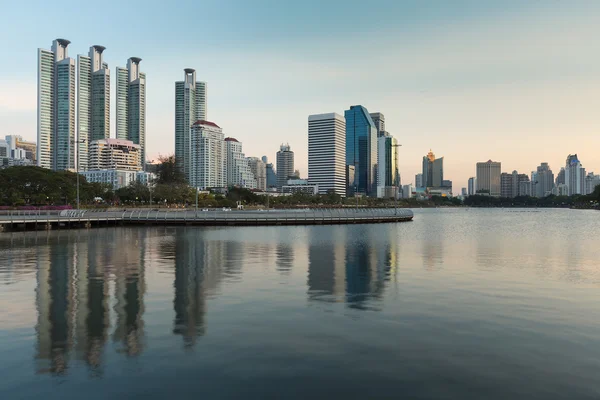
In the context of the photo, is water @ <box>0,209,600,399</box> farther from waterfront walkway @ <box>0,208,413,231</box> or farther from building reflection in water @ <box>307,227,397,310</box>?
waterfront walkway @ <box>0,208,413,231</box>

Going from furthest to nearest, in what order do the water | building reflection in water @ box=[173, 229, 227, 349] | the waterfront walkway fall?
the waterfront walkway
building reflection in water @ box=[173, 229, 227, 349]
the water

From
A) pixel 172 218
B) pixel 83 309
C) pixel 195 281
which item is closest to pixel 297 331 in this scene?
pixel 83 309

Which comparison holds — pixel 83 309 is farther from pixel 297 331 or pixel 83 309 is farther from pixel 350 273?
pixel 350 273

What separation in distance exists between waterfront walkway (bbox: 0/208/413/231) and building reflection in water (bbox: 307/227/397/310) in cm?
4391

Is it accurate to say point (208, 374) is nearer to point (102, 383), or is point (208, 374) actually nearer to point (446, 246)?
point (102, 383)

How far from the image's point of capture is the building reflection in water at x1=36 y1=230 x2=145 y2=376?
43.9ft

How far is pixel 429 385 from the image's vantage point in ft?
37.1

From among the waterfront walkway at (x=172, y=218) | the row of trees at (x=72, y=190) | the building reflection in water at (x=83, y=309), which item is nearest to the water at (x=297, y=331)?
the building reflection in water at (x=83, y=309)

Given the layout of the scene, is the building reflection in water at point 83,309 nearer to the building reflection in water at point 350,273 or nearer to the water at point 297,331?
the water at point 297,331

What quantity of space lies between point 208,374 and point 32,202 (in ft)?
383

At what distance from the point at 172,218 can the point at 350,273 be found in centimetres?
6274

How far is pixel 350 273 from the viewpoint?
94.1ft

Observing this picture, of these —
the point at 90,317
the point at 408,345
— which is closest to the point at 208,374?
the point at 408,345

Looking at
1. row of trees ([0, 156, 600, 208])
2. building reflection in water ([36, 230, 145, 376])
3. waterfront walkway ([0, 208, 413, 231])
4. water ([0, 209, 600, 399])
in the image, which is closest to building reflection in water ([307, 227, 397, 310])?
water ([0, 209, 600, 399])
